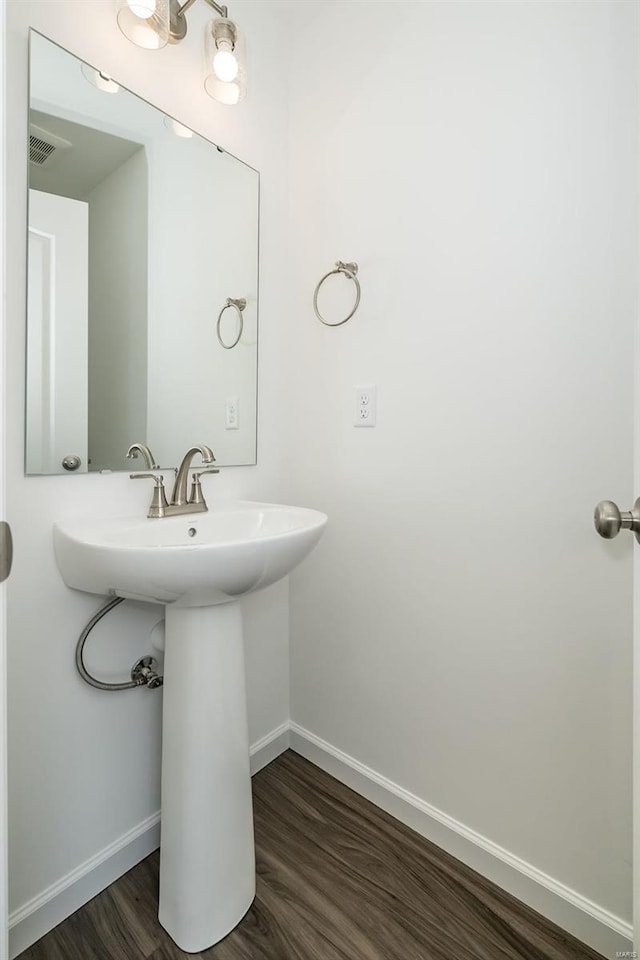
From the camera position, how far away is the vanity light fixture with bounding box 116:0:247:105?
1014 millimetres

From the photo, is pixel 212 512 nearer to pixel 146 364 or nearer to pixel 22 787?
pixel 146 364

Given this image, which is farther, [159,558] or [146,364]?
[146,364]

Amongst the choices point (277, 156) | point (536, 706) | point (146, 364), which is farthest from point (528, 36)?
point (536, 706)

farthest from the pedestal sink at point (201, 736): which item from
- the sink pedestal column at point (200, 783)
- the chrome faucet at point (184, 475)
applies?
the chrome faucet at point (184, 475)

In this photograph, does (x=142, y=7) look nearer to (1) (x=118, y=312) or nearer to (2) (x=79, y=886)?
(1) (x=118, y=312)

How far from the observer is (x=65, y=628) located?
1.03 meters

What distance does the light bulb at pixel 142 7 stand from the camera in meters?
0.99

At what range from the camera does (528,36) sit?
39.4 inches

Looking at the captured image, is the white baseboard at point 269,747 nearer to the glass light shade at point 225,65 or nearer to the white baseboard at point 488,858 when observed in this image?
the white baseboard at point 488,858

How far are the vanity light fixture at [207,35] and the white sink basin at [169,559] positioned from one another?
3.64 ft

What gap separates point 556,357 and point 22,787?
145 cm

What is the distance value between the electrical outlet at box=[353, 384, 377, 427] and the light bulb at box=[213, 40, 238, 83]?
0.86 meters

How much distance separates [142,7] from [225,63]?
0.22 metres

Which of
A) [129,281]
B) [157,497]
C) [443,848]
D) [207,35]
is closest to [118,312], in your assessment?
[129,281]
